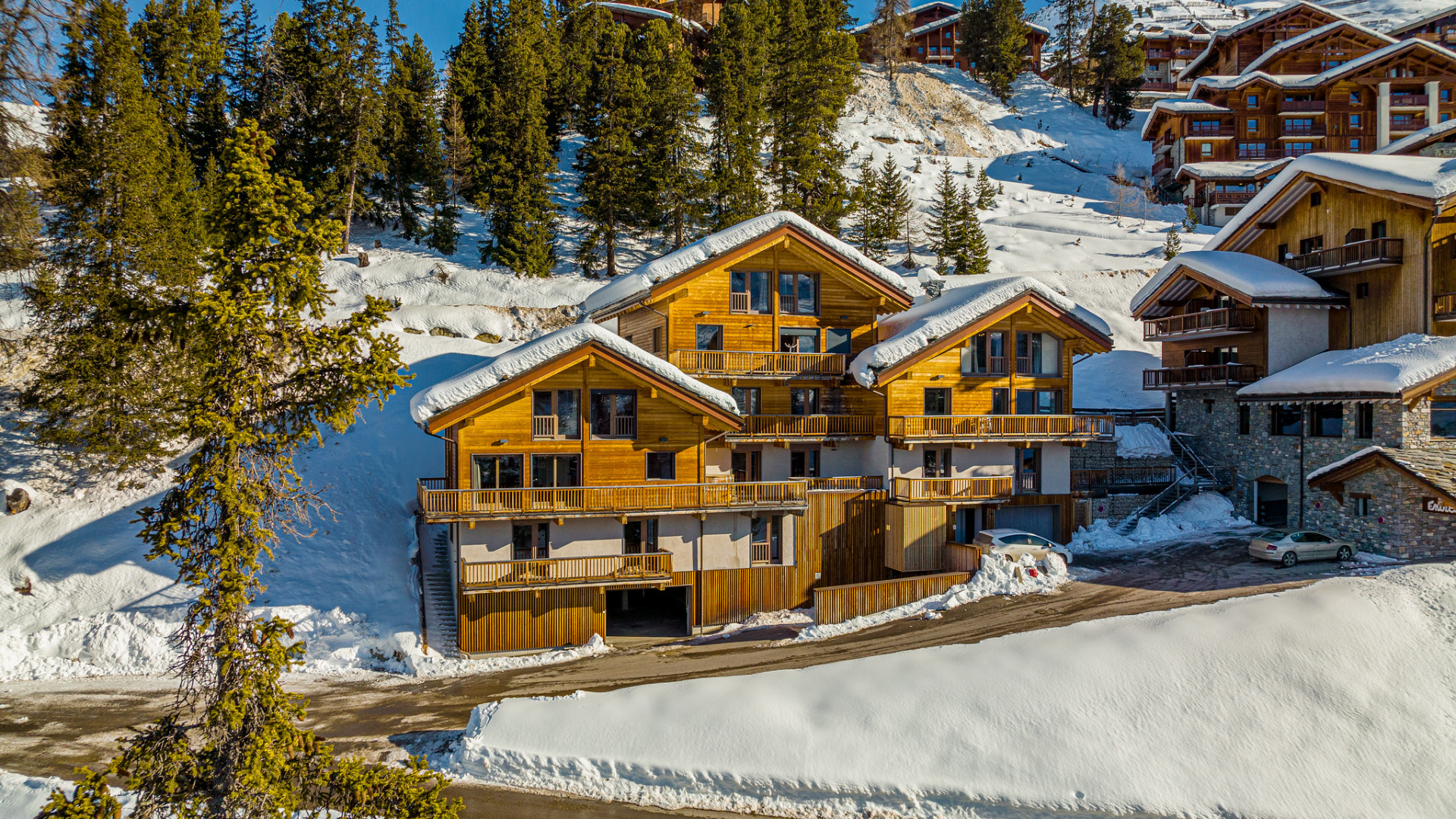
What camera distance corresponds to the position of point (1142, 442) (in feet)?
129

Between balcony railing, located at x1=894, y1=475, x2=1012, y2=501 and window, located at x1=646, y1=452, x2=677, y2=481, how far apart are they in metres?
8.85

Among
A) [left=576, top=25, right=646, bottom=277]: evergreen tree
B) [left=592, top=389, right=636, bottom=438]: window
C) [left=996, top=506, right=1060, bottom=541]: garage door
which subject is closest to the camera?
[left=592, top=389, right=636, bottom=438]: window

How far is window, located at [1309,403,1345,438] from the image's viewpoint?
3216cm

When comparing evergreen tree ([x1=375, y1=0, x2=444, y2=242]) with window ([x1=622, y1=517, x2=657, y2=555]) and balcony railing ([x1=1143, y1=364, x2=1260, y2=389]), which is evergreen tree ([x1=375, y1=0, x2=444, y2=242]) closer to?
window ([x1=622, y1=517, x2=657, y2=555])

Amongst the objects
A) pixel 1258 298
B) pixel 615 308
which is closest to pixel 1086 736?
pixel 615 308

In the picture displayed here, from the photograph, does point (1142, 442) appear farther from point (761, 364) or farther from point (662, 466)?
point (662, 466)

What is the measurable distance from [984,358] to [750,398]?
9561mm

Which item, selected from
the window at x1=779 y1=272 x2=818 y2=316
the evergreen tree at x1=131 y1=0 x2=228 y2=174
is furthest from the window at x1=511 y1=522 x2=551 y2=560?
the evergreen tree at x1=131 y1=0 x2=228 y2=174

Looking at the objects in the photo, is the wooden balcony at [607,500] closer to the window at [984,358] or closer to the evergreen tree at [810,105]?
the window at [984,358]

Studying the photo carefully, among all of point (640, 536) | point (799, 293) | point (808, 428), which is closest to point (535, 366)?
point (640, 536)

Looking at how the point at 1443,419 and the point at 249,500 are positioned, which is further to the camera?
the point at 1443,419

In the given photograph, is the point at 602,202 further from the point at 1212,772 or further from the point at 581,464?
the point at 1212,772

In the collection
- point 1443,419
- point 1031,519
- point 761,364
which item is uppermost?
point 761,364

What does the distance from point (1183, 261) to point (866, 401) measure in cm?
1768
